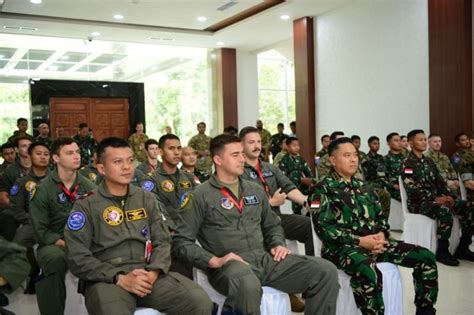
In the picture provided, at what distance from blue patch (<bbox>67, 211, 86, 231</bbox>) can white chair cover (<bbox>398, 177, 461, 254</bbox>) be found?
3242 mm

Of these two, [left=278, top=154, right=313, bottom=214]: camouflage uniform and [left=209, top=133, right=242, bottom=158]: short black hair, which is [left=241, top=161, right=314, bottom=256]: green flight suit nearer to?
[left=209, top=133, right=242, bottom=158]: short black hair

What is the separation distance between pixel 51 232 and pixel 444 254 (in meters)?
→ 3.53

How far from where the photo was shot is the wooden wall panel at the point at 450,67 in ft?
21.5

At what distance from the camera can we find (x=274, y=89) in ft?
47.4

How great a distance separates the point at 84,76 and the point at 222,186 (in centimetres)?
964

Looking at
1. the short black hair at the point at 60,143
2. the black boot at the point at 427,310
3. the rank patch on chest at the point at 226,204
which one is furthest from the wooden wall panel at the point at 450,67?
the short black hair at the point at 60,143

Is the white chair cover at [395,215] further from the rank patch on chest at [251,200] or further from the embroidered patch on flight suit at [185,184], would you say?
the rank patch on chest at [251,200]

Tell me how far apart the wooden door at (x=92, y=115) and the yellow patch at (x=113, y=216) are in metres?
9.03

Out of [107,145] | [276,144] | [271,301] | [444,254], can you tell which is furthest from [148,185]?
[276,144]

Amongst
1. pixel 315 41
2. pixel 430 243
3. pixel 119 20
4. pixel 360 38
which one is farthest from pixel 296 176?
pixel 119 20

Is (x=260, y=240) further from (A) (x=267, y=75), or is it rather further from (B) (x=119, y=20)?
(A) (x=267, y=75)

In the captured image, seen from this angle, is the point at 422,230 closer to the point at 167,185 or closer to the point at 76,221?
the point at 167,185

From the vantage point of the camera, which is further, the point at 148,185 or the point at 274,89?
the point at 274,89

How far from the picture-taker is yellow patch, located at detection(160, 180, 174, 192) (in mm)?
3947
